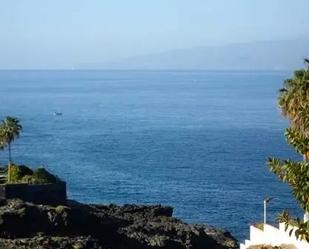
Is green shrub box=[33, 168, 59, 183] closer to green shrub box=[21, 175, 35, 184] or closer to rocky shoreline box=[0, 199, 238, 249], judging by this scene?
green shrub box=[21, 175, 35, 184]

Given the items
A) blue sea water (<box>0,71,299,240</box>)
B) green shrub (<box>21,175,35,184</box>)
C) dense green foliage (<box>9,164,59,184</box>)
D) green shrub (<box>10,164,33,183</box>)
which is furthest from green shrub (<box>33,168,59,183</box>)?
blue sea water (<box>0,71,299,240</box>)

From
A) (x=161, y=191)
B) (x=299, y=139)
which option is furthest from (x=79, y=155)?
(x=299, y=139)

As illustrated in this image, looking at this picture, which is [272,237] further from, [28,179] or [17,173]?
[17,173]

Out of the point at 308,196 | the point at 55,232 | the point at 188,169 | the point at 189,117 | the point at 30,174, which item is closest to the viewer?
the point at 308,196

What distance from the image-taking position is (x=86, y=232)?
52.0 meters

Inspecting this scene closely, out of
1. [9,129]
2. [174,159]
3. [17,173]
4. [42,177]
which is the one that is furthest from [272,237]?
[174,159]

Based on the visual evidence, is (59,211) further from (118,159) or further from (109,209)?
(118,159)

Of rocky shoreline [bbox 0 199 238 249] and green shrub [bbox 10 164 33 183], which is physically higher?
green shrub [bbox 10 164 33 183]

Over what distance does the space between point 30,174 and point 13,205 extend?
1143 cm

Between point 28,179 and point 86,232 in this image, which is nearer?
point 86,232

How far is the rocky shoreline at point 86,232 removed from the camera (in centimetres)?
4775

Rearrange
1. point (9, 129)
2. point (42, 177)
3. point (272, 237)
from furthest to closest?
point (9, 129), point (42, 177), point (272, 237)

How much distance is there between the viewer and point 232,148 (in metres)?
115

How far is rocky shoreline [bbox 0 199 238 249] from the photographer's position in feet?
157
